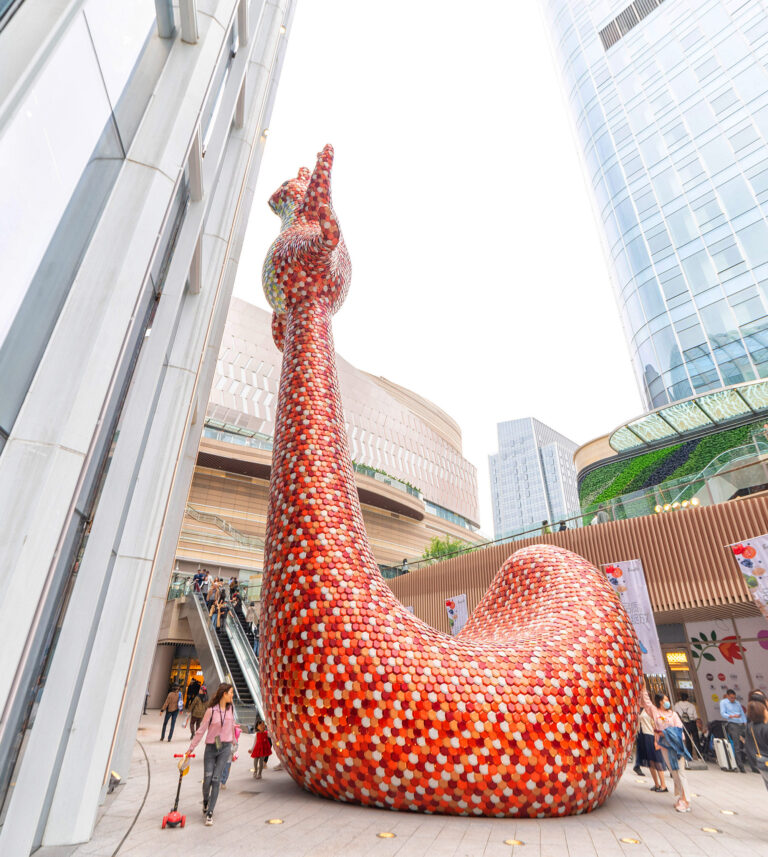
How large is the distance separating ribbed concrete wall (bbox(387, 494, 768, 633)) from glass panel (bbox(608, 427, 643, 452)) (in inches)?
538

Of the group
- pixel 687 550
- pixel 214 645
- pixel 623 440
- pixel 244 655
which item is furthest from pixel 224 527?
pixel 687 550

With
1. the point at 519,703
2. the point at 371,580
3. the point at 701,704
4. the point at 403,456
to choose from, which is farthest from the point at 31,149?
the point at 403,456

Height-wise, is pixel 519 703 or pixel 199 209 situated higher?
pixel 199 209

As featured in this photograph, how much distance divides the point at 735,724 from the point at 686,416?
50.6ft

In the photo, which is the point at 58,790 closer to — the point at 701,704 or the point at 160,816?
the point at 160,816

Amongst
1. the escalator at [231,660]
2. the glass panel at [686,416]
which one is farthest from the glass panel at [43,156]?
the glass panel at [686,416]

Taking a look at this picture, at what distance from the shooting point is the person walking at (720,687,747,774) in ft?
26.5

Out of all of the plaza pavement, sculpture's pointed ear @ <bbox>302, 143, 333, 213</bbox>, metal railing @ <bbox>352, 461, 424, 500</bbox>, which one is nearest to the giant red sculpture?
the plaza pavement

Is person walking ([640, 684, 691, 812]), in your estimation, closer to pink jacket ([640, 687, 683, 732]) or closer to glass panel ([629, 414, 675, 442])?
pink jacket ([640, 687, 683, 732])

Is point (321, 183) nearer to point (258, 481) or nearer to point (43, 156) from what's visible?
point (43, 156)

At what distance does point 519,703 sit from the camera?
3.89m

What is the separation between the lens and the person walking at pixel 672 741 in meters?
4.92

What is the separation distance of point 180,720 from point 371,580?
42.3ft

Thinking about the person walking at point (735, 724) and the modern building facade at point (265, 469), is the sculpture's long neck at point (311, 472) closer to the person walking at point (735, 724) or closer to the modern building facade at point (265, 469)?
the person walking at point (735, 724)
